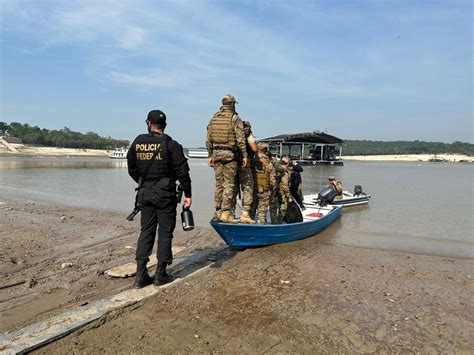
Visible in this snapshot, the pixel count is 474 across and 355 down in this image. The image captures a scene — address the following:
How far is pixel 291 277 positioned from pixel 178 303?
1924mm

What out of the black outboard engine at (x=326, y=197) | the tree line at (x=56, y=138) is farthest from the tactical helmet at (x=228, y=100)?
the tree line at (x=56, y=138)

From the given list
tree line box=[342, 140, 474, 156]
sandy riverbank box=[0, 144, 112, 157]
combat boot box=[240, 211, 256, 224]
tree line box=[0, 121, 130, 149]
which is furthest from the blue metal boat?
tree line box=[342, 140, 474, 156]

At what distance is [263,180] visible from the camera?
279 inches

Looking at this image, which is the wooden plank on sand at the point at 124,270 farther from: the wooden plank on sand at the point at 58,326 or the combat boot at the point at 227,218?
the combat boot at the point at 227,218

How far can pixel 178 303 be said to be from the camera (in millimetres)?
4035

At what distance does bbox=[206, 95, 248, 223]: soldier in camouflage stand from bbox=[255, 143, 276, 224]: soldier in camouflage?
34.8 inches

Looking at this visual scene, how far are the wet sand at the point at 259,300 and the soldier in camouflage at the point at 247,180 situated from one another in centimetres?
83

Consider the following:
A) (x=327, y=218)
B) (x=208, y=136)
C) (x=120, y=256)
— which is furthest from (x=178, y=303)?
(x=327, y=218)

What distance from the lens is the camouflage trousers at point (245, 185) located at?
21.5 feet

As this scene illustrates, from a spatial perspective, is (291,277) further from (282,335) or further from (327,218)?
(327,218)

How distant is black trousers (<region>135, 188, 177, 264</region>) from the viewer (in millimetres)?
4449

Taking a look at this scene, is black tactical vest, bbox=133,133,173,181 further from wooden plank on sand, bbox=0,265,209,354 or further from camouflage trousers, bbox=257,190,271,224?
camouflage trousers, bbox=257,190,271,224

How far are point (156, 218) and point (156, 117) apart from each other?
1296 mm

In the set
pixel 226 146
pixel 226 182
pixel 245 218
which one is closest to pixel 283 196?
pixel 245 218
